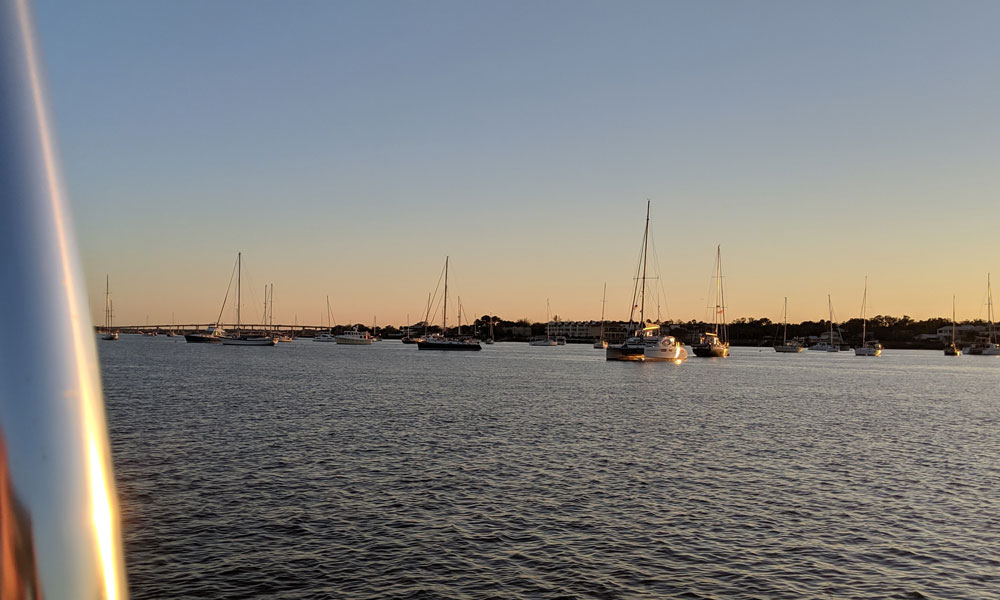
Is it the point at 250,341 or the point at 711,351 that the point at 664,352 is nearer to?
the point at 711,351

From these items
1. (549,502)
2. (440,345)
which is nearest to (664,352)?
(440,345)

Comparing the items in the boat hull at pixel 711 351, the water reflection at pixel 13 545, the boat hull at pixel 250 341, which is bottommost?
the boat hull at pixel 250 341

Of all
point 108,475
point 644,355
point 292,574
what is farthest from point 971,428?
point 644,355

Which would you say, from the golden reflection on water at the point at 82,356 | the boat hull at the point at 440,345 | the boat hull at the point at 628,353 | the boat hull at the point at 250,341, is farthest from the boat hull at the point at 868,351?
the golden reflection on water at the point at 82,356

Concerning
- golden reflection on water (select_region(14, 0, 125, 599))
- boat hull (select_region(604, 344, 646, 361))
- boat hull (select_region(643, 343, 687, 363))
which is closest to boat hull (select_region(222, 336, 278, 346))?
boat hull (select_region(604, 344, 646, 361))

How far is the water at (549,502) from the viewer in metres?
15.5

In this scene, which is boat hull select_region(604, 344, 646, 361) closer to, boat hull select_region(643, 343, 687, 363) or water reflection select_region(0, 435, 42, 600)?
boat hull select_region(643, 343, 687, 363)

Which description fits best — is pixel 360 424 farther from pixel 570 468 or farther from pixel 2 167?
pixel 2 167

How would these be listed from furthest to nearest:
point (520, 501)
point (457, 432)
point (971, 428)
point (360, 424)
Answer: point (971, 428) → point (360, 424) → point (457, 432) → point (520, 501)

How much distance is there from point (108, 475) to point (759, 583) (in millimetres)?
16717

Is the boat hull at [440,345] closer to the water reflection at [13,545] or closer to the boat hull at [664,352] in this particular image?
the boat hull at [664,352]

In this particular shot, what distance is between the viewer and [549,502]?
2175 cm

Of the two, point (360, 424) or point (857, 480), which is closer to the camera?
point (857, 480)

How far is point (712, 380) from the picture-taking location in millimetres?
81625
